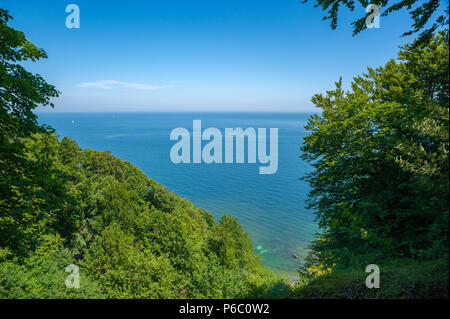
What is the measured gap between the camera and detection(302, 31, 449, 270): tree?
15.1 feet

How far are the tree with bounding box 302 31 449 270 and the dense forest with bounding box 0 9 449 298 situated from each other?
0.17ft

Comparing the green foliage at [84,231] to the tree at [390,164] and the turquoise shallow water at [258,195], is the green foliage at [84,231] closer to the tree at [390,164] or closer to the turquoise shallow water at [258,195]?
the tree at [390,164]

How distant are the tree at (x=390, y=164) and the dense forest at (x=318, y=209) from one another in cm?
5

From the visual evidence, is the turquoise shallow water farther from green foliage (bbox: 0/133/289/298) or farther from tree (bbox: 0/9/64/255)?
tree (bbox: 0/9/64/255)

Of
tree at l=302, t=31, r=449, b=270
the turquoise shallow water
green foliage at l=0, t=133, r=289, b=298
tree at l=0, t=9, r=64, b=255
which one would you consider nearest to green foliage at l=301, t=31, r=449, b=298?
tree at l=302, t=31, r=449, b=270

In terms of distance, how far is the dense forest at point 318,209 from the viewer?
15.3 ft

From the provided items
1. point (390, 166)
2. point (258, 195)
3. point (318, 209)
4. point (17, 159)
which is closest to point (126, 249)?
point (17, 159)

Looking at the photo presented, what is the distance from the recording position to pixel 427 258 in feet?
14.5

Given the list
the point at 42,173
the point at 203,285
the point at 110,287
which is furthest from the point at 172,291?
the point at 42,173

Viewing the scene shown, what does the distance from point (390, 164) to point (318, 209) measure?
729 centimetres

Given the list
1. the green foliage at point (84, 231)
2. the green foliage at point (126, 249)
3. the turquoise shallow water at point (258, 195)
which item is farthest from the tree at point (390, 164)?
the turquoise shallow water at point (258, 195)

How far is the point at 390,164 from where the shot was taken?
7180mm

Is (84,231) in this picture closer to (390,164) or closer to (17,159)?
(17,159)
